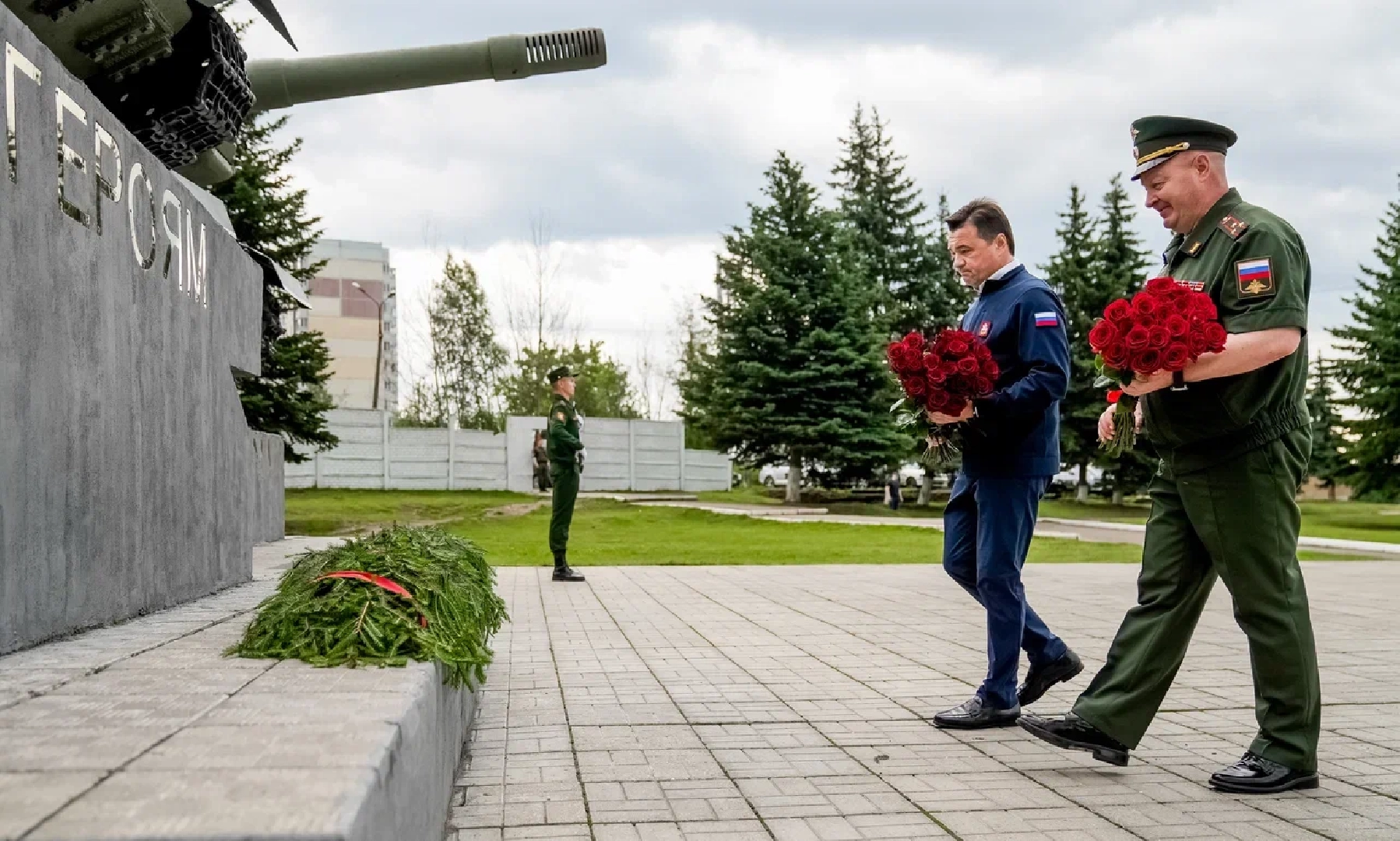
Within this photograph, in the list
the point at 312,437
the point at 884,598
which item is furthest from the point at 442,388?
the point at 884,598

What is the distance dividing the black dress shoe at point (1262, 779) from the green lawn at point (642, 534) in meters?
10.8

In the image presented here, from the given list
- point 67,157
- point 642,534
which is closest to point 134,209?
point 67,157

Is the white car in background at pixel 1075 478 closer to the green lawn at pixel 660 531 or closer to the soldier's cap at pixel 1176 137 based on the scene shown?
the green lawn at pixel 660 531

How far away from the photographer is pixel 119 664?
3498 mm

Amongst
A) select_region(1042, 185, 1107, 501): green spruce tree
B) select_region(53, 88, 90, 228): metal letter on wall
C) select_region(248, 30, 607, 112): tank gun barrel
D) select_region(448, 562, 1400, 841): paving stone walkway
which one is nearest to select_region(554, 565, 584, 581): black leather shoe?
select_region(448, 562, 1400, 841): paving stone walkway

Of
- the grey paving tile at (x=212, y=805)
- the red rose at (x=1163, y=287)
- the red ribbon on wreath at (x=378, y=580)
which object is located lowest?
the grey paving tile at (x=212, y=805)

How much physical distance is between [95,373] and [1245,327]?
13.9ft

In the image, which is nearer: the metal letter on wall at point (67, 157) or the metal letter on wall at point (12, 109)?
the metal letter on wall at point (12, 109)

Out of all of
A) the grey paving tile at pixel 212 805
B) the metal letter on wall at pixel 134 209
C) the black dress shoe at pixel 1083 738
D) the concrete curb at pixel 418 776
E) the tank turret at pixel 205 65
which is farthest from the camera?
the tank turret at pixel 205 65

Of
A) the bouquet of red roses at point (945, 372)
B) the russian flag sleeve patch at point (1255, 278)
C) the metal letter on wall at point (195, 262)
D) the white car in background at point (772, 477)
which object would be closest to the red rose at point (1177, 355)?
the russian flag sleeve patch at point (1255, 278)

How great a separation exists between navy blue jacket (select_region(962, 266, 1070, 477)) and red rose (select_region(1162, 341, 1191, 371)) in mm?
930

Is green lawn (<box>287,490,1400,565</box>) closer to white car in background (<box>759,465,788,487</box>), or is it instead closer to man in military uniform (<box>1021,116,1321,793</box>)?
man in military uniform (<box>1021,116,1321,793</box>)

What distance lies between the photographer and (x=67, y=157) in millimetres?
4566

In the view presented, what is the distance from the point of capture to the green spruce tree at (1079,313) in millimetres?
40500
